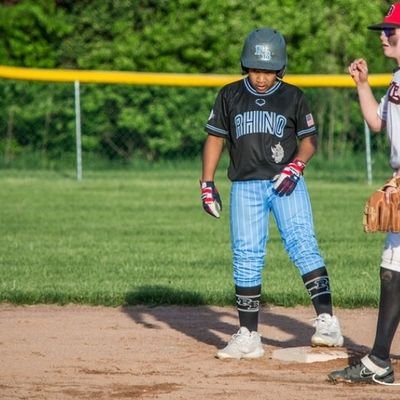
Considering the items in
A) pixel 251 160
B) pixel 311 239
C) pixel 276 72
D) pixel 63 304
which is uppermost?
pixel 276 72

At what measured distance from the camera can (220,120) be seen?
24.3 ft

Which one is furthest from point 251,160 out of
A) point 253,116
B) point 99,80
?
point 99,80

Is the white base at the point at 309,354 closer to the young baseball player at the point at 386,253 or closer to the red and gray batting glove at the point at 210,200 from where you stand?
the young baseball player at the point at 386,253

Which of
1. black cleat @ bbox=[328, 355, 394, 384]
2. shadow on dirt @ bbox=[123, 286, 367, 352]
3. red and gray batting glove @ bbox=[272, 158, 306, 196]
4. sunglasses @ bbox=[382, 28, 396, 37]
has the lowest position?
shadow on dirt @ bbox=[123, 286, 367, 352]

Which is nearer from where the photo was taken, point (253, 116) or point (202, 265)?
point (253, 116)

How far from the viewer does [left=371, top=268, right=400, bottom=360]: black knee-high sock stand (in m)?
6.47

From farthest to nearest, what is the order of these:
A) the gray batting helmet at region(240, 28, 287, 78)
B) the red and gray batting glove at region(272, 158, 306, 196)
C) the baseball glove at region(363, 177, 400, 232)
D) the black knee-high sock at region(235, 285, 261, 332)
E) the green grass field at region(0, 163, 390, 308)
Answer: the green grass field at region(0, 163, 390, 308), the black knee-high sock at region(235, 285, 261, 332), the gray batting helmet at region(240, 28, 287, 78), the red and gray batting glove at region(272, 158, 306, 196), the baseball glove at region(363, 177, 400, 232)

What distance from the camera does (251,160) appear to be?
23.9ft

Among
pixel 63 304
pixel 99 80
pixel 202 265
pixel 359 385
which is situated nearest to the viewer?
pixel 359 385

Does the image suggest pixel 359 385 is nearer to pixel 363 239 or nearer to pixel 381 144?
pixel 363 239

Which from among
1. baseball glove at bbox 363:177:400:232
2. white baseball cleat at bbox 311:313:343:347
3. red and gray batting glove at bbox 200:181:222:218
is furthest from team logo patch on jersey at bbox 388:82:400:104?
white baseball cleat at bbox 311:313:343:347

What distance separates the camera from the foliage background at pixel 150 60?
21.3 metres

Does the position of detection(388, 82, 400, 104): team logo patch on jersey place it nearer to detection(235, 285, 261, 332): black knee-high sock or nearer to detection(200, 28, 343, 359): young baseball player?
detection(200, 28, 343, 359): young baseball player

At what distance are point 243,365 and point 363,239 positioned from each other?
6.59 metres
